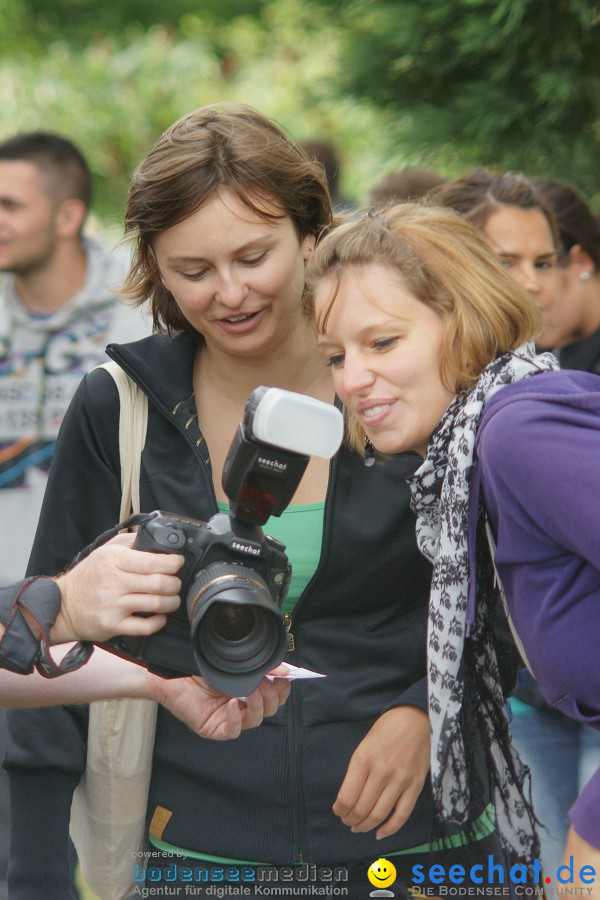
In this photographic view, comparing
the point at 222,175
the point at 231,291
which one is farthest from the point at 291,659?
the point at 222,175

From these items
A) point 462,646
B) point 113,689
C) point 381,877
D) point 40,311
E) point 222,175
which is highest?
point 222,175

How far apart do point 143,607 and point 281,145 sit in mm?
933

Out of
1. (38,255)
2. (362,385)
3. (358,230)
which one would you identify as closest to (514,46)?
(358,230)

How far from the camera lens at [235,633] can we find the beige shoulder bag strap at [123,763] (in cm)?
40

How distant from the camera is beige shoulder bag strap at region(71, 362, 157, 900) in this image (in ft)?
6.81

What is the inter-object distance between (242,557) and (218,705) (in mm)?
291

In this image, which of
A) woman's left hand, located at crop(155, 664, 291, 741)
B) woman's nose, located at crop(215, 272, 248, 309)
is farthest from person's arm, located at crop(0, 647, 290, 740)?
woman's nose, located at crop(215, 272, 248, 309)

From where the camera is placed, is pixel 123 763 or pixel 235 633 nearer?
pixel 235 633

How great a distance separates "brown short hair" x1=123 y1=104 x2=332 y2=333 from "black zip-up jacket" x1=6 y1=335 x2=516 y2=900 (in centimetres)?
26

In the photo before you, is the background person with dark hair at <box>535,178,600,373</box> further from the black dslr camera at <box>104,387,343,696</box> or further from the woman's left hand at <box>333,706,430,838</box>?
the black dslr camera at <box>104,387,343,696</box>

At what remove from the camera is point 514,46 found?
3.27 meters

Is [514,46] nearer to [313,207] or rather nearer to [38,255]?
[313,207]

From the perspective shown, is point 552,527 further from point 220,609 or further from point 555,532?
point 220,609

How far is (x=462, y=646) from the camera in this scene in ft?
6.01
